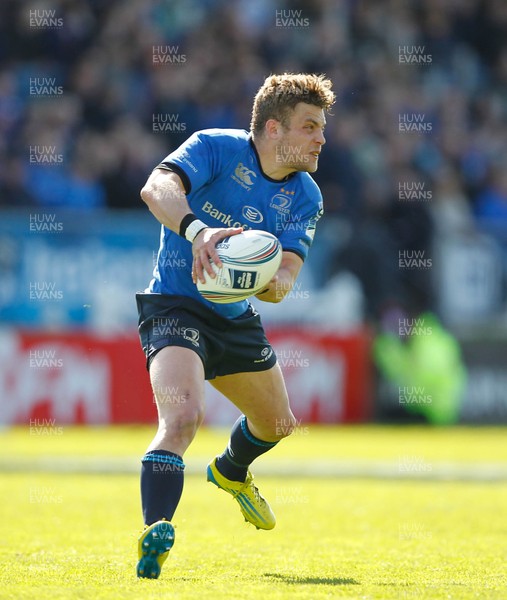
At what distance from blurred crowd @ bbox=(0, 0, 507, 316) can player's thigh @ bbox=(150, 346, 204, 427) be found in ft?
33.8

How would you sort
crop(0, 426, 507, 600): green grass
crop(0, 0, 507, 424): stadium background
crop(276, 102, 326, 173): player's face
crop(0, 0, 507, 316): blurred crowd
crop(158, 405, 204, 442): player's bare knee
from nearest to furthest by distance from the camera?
crop(0, 426, 507, 600): green grass < crop(158, 405, 204, 442): player's bare knee < crop(276, 102, 326, 173): player's face < crop(0, 0, 507, 424): stadium background < crop(0, 0, 507, 316): blurred crowd

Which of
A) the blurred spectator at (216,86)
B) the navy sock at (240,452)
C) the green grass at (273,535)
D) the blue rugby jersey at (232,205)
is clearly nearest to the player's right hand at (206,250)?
the blue rugby jersey at (232,205)

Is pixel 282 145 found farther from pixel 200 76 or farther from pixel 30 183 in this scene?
pixel 200 76

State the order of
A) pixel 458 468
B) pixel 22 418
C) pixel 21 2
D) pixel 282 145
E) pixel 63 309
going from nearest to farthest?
1. pixel 282 145
2. pixel 458 468
3. pixel 22 418
4. pixel 63 309
5. pixel 21 2

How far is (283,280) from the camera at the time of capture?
251 inches

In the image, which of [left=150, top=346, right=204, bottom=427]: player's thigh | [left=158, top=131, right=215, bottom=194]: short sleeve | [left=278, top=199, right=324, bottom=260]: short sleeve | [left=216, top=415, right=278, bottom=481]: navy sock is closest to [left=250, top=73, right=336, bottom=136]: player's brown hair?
[left=158, top=131, right=215, bottom=194]: short sleeve

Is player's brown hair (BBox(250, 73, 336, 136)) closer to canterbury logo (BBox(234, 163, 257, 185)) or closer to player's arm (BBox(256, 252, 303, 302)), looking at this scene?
canterbury logo (BBox(234, 163, 257, 185))

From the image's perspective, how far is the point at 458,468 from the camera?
12.0 m

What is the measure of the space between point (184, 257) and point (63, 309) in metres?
9.88

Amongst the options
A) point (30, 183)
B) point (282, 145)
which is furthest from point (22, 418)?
point (282, 145)

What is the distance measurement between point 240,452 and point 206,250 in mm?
1869

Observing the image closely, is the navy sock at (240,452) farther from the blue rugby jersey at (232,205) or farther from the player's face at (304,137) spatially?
the player's face at (304,137)

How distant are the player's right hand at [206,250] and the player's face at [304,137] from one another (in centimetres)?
82

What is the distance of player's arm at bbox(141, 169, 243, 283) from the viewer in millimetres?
5895
